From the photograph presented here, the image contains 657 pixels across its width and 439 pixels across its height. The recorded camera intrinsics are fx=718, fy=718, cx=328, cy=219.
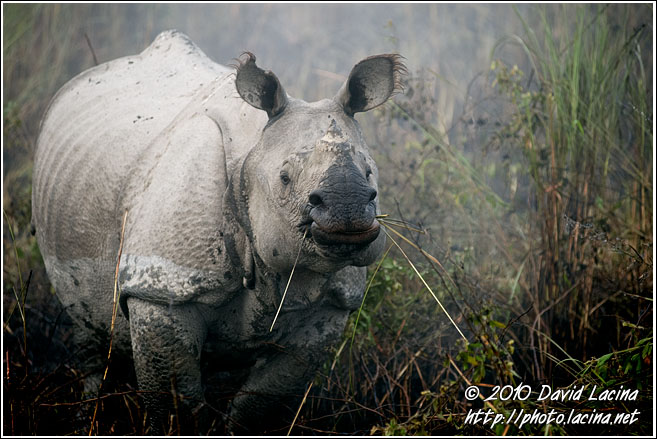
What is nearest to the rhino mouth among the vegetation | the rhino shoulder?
the rhino shoulder

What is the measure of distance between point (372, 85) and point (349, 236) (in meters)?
0.69

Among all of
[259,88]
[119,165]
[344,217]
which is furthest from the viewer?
[119,165]

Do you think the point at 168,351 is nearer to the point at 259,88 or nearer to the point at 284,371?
the point at 284,371

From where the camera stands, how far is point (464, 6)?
30.3 ft

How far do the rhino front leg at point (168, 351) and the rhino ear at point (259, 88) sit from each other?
794 millimetres

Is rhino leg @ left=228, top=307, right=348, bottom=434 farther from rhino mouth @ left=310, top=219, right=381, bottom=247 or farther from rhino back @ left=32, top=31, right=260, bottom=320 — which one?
rhino mouth @ left=310, top=219, right=381, bottom=247

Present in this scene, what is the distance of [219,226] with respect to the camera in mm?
2633

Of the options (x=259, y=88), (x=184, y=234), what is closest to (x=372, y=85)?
(x=259, y=88)

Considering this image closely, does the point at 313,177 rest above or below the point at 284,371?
above

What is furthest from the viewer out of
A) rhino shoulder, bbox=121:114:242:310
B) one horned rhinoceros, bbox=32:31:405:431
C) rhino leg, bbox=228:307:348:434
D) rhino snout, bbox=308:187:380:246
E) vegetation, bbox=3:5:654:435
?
vegetation, bbox=3:5:654:435

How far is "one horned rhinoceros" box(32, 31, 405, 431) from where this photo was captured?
2.33 meters

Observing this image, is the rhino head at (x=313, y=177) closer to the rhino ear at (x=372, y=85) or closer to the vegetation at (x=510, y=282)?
the rhino ear at (x=372, y=85)

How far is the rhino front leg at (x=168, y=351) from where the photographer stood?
2.65 metres

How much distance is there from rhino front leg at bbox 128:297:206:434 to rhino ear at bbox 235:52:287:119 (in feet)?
2.60
